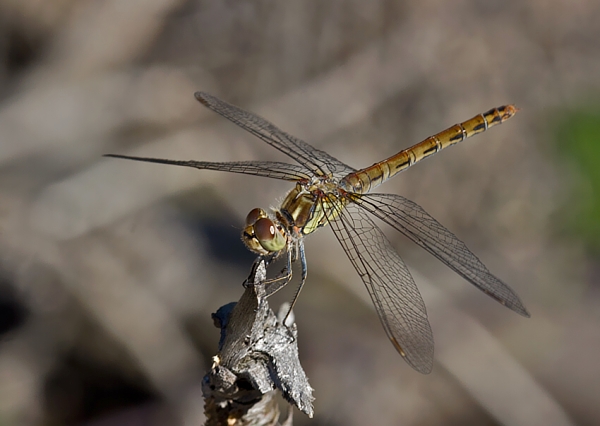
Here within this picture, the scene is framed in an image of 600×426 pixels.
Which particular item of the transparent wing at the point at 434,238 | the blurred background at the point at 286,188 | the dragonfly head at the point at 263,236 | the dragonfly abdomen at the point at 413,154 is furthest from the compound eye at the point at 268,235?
the blurred background at the point at 286,188

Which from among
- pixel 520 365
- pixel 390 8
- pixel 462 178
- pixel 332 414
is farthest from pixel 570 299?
pixel 390 8

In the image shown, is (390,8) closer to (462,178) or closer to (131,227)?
(462,178)

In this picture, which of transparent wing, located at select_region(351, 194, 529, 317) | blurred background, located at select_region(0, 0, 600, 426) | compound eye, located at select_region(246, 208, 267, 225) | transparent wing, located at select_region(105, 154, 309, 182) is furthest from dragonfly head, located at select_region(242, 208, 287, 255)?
blurred background, located at select_region(0, 0, 600, 426)

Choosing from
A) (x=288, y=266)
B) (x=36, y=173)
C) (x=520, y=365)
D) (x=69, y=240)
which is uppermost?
(x=36, y=173)

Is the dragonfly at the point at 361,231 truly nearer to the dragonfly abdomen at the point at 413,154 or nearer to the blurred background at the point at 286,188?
the dragonfly abdomen at the point at 413,154

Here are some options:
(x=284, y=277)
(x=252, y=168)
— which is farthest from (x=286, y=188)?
(x=284, y=277)

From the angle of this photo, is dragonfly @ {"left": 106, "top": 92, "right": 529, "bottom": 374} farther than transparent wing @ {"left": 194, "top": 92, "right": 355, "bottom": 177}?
No

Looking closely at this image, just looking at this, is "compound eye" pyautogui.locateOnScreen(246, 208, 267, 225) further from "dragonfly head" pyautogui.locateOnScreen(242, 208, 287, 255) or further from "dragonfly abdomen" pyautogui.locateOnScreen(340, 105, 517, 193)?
"dragonfly abdomen" pyautogui.locateOnScreen(340, 105, 517, 193)
